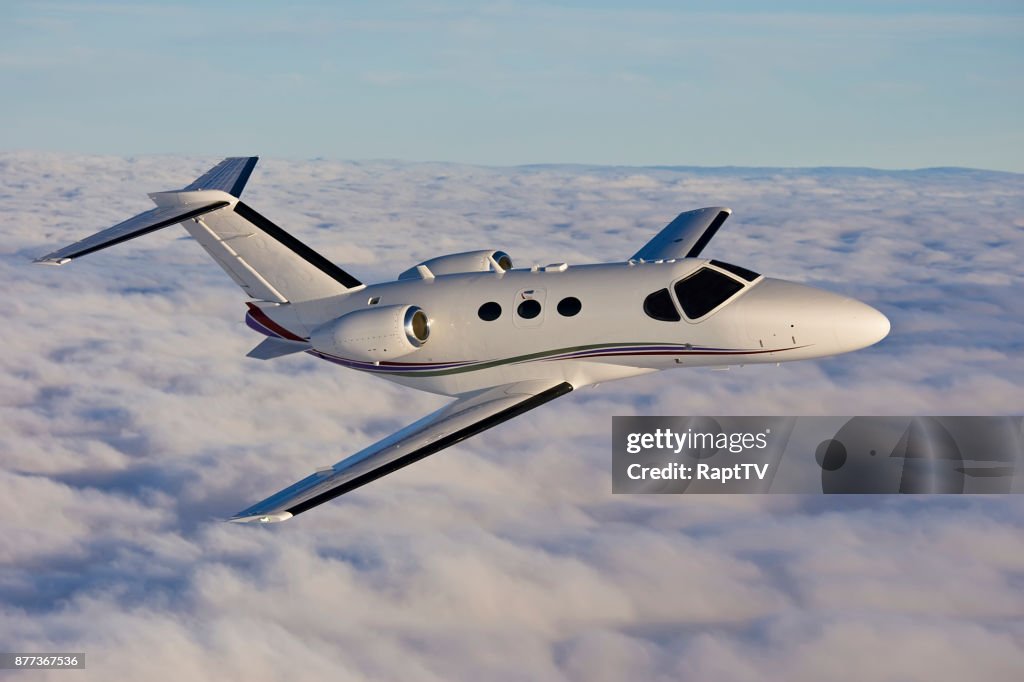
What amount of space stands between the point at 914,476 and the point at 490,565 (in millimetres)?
108813

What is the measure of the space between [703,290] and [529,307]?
15.5ft

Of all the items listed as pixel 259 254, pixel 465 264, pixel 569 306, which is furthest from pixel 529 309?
pixel 259 254

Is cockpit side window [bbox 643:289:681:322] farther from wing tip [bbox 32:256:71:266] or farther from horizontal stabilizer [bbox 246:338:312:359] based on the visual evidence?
wing tip [bbox 32:256:71:266]

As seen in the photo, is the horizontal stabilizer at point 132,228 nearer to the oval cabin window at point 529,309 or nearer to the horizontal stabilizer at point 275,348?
the horizontal stabilizer at point 275,348

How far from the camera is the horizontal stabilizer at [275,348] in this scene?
95.5ft

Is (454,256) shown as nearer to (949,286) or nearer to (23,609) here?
(23,609)

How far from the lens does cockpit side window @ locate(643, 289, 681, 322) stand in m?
24.7

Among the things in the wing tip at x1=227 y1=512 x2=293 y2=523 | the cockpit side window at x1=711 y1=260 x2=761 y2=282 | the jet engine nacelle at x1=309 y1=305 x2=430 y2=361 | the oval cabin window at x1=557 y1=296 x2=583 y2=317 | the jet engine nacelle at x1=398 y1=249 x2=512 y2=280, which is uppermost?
the cockpit side window at x1=711 y1=260 x2=761 y2=282

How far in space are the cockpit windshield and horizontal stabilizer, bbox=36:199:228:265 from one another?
46.2 ft

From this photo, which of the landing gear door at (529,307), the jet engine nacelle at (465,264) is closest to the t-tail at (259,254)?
the jet engine nacelle at (465,264)

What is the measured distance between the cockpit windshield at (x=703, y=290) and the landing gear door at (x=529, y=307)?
3695 mm

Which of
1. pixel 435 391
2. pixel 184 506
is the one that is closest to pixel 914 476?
pixel 435 391

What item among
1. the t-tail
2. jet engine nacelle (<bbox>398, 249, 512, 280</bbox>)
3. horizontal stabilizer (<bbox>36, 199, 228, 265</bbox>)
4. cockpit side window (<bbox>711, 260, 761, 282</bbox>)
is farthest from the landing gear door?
horizontal stabilizer (<bbox>36, 199, 228, 265</bbox>)

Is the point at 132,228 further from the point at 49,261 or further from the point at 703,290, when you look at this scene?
the point at 703,290
